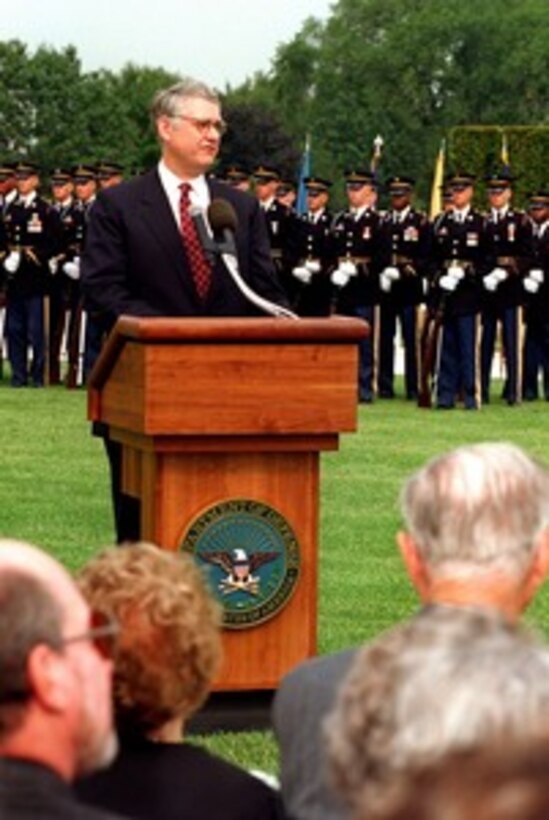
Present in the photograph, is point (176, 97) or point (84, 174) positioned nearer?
point (176, 97)

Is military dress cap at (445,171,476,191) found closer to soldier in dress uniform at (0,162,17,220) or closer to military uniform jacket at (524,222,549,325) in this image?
military uniform jacket at (524,222,549,325)

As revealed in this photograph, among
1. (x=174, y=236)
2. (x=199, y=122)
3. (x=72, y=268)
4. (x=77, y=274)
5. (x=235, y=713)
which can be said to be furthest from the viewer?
(x=72, y=268)

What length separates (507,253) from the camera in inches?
1014

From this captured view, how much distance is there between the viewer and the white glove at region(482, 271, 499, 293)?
25453mm

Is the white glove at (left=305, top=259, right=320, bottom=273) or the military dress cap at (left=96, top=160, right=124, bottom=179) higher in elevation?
the military dress cap at (left=96, top=160, right=124, bottom=179)

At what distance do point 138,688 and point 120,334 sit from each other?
11.1ft

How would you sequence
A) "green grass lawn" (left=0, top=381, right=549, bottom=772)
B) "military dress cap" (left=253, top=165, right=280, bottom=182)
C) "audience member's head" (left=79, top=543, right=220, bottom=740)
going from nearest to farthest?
"audience member's head" (left=79, top=543, right=220, bottom=740) < "green grass lawn" (left=0, top=381, right=549, bottom=772) < "military dress cap" (left=253, top=165, right=280, bottom=182)

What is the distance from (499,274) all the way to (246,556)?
57.6 ft

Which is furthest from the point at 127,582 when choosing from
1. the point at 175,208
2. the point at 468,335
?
the point at 468,335

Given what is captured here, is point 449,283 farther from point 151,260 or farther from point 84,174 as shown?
point 151,260

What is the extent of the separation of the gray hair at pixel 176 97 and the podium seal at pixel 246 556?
135 centimetres

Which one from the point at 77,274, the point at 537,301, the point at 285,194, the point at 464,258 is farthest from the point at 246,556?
the point at 285,194

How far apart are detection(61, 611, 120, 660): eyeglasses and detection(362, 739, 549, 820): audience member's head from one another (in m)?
0.99

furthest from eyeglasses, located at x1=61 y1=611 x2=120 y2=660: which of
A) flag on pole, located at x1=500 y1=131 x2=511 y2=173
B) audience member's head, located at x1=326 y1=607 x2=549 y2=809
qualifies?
flag on pole, located at x1=500 y1=131 x2=511 y2=173
